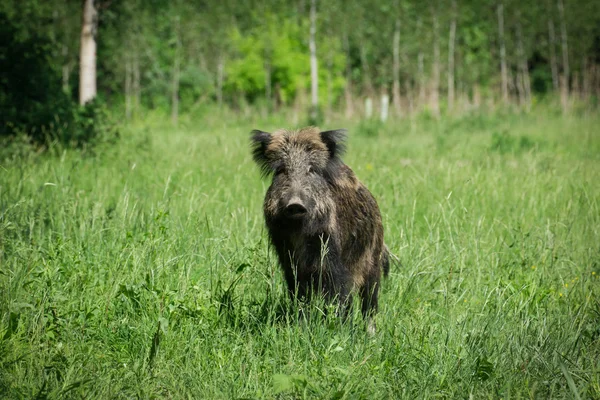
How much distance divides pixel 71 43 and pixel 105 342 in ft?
107

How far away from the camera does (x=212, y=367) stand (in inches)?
133

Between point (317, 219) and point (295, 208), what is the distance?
0.21 m

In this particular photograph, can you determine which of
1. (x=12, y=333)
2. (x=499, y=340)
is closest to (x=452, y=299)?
(x=499, y=340)

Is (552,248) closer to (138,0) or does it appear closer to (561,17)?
(138,0)

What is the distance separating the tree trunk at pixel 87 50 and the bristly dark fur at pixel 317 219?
1017 cm

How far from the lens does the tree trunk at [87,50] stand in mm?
13141

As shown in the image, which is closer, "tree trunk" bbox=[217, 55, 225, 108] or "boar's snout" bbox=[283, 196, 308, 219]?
"boar's snout" bbox=[283, 196, 308, 219]

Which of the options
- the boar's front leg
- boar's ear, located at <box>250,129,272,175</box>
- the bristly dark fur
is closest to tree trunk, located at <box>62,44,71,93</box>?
boar's ear, located at <box>250,129,272,175</box>

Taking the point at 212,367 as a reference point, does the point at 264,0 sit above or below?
above

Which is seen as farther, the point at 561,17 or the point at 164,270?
the point at 561,17

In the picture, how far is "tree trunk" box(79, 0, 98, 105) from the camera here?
13.1 meters

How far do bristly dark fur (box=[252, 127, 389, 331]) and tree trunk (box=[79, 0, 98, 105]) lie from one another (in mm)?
10167

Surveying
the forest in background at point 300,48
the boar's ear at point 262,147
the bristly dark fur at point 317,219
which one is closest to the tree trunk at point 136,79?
the forest in background at point 300,48

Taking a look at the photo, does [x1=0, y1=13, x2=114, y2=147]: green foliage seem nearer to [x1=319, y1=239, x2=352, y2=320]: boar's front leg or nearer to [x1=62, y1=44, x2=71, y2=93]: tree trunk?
[x1=319, y1=239, x2=352, y2=320]: boar's front leg
